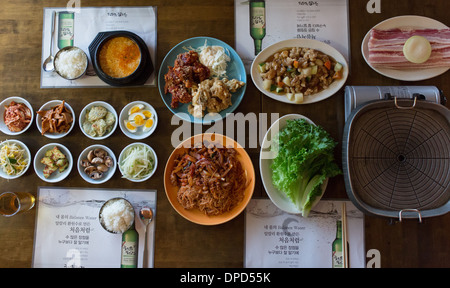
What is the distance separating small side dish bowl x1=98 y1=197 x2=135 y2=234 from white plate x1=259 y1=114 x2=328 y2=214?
98 cm

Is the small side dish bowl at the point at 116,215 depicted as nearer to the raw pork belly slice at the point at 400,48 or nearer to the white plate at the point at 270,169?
the white plate at the point at 270,169

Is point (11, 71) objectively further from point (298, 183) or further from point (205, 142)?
point (298, 183)

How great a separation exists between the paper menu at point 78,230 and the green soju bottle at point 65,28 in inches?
45.7

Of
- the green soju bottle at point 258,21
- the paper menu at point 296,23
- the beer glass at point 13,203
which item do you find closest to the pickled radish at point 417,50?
the paper menu at point 296,23

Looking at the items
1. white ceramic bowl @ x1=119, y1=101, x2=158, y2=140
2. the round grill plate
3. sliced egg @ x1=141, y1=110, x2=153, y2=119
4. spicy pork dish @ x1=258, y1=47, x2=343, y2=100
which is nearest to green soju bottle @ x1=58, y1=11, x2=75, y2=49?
white ceramic bowl @ x1=119, y1=101, x2=158, y2=140

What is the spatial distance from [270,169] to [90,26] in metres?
1.82

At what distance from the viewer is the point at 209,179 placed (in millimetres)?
2139

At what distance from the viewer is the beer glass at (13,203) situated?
2.22m

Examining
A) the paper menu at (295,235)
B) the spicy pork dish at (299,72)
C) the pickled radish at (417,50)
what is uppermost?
the pickled radish at (417,50)

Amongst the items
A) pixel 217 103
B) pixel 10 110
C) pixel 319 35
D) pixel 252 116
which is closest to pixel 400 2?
pixel 319 35

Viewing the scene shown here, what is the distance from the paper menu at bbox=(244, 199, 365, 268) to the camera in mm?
2232

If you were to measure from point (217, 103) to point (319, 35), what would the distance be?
38.4 inches

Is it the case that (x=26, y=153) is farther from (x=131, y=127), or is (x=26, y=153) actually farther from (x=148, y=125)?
(x=148, y=125)

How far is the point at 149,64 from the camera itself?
234cm
